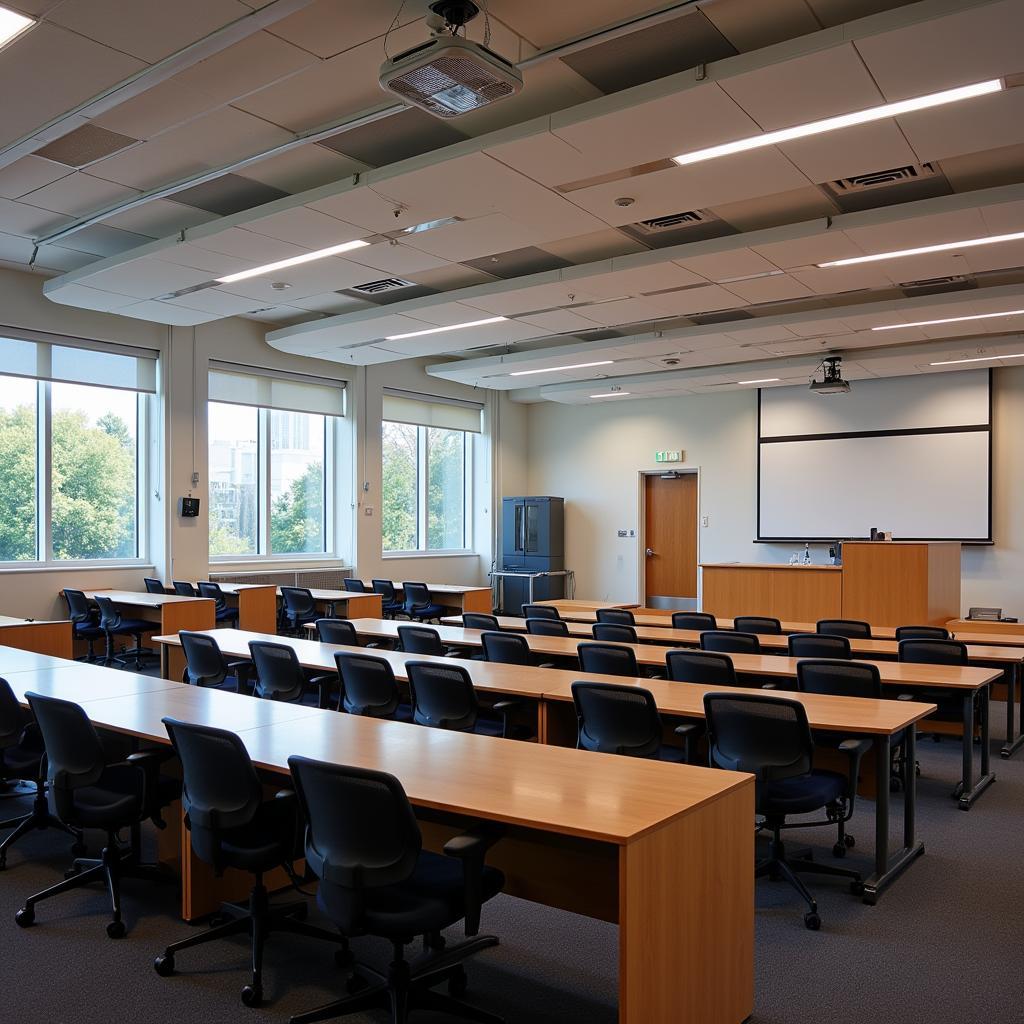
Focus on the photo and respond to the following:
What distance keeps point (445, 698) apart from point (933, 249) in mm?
5016

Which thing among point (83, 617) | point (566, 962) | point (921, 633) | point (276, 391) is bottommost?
point (566, 962)

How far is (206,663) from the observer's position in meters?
5.73

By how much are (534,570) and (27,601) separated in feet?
24.3

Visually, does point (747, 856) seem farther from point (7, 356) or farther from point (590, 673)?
point (7, 356)

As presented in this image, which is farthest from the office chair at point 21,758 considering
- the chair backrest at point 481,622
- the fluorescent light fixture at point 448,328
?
the fluorescent light fixture at point 448,328

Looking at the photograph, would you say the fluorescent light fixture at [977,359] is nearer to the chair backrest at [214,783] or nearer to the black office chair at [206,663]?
the black office chair at [206,663]

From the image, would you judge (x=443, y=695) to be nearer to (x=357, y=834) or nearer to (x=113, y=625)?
(x=357, y=834)

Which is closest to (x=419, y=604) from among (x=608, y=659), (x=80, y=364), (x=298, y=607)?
(x=298, y=607)

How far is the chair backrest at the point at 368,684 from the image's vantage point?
4.81 meters

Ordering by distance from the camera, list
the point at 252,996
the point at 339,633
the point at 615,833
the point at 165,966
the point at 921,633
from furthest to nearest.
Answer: the point at 921,633
the point at 339,633
the point at 165,966
the point at 252,996
the point at 615,833

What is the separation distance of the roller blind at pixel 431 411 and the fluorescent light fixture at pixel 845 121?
8310mm

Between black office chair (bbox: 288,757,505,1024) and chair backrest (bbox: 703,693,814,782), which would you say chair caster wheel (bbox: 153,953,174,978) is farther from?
chair backrest (bbox: 703,693,814,782)

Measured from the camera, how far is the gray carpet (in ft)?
9.18

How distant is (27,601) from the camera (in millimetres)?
9023
